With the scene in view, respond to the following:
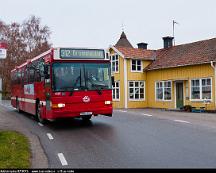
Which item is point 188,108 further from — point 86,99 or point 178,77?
point 86,99

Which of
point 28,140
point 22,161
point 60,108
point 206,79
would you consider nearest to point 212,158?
point 22,161

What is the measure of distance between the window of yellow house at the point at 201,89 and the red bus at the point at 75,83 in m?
16.0

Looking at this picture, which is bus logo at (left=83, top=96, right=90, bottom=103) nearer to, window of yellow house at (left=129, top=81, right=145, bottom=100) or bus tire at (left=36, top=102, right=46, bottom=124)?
bus tire at (left=36, top=102, right=46, bottom=124)

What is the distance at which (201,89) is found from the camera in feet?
102

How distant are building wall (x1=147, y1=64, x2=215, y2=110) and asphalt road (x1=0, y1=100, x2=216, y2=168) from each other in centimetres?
1639

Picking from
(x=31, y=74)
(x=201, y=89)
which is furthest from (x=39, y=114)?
(x=201, y=89)

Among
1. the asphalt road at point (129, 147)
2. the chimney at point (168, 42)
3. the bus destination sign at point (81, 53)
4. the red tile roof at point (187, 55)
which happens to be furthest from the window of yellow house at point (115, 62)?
the asphalt road at point (129, 147)

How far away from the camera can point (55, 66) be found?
15359 millimetres

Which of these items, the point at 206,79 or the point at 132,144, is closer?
the point at 132,144

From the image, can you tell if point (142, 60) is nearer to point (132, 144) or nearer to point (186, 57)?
point (186, 57)

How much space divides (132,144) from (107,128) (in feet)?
14.4

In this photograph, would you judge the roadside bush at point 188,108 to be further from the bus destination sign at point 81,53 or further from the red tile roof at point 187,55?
the bus destination sign at point 81,53

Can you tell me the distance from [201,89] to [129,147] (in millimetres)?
21575

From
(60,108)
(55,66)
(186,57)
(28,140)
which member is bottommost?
(28,140)
